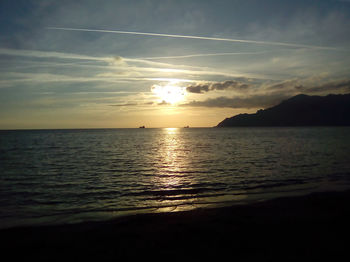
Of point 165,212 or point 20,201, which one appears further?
point 20,201

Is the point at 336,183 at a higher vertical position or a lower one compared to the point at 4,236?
lower

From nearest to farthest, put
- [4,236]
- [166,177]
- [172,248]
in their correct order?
[172,248]
[4,236]
[166,177]

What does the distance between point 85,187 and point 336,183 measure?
22524 mm

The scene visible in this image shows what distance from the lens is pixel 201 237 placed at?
988 centimetres

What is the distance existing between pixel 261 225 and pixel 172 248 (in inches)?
183

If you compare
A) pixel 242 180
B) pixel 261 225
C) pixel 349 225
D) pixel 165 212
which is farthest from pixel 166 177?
pixel 349 225

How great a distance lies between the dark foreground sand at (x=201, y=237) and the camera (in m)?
8.39

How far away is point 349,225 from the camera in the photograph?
Result: 1071 centimetres

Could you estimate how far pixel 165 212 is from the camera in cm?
1391

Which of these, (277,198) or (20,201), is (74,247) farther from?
(277,198)

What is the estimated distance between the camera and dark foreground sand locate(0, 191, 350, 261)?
839cm

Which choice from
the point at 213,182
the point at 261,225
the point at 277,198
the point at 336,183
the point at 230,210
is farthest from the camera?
the point at 213,182

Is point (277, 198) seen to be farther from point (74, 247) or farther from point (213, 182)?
point (74, 247)

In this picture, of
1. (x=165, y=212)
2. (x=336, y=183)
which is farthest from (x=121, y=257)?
(x=336, y=183)
